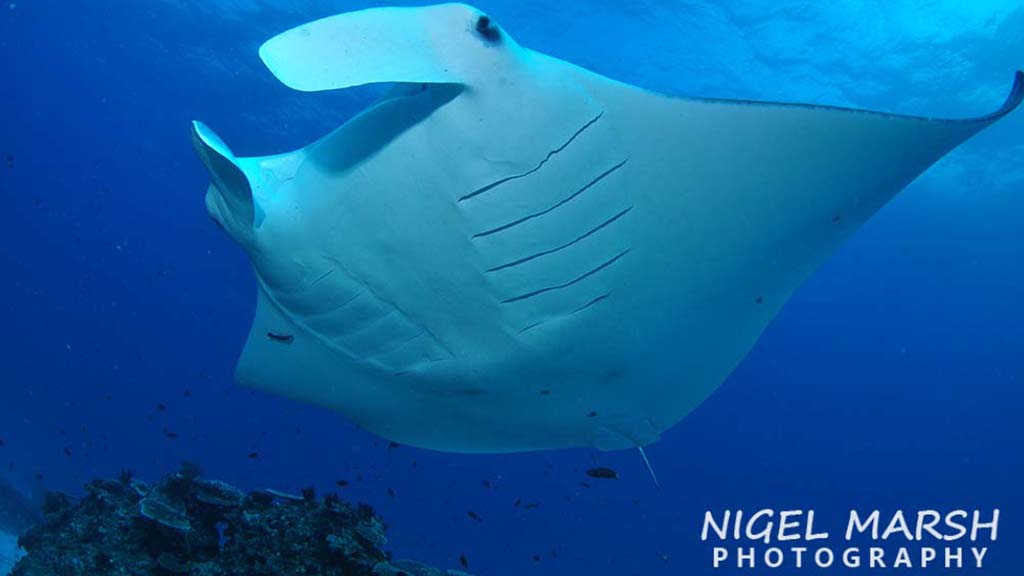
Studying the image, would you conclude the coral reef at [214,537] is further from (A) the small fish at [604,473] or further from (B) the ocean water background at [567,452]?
(B) the ocean water background at [567,452]

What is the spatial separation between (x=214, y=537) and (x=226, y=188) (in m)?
2.22

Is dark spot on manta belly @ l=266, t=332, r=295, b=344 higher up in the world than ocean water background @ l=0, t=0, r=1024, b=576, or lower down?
lower down

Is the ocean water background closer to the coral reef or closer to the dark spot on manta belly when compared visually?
the coral reef

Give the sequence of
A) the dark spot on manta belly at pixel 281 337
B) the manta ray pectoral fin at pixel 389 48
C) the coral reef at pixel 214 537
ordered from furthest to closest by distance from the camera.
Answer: the dark spot on manta belly at pixel 281 337, the coral reef at pixel 214 537, the manta ray pectoral fin at pixel 389 48

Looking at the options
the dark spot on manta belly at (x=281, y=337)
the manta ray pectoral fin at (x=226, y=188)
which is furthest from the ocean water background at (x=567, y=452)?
the manta ray pectoral fin at (x=226, y=188)

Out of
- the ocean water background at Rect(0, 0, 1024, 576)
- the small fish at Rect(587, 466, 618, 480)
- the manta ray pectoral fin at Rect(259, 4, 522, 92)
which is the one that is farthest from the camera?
the ocean water background at Rect(0, 0, 1024, 576)

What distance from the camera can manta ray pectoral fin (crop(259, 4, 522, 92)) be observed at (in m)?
1.64

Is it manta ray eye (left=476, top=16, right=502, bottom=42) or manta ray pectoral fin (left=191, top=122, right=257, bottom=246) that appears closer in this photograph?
manta ray eye (left=476, top=16, right=502, bottom=42)

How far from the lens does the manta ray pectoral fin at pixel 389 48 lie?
64.5 inches

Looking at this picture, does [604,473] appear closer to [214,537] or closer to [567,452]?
[214,537]

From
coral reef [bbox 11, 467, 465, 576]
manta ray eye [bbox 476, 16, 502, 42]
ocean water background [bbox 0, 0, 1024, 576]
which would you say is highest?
ocean water background [bbox 0, 0, 1024, 576]

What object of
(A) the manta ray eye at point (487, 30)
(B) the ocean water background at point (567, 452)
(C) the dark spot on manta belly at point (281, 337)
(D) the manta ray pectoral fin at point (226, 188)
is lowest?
(C) the dark spot on manta belly at point (281, 337)

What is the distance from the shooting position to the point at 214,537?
3445 millimetres

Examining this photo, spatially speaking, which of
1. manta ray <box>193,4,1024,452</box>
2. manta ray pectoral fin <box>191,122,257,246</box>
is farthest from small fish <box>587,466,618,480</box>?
manta ray pectoral fin <box>191,122,257,246</box>
